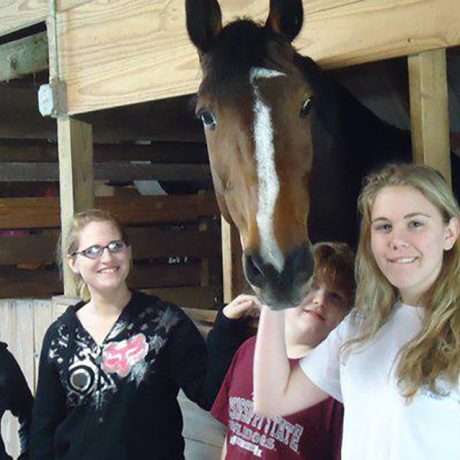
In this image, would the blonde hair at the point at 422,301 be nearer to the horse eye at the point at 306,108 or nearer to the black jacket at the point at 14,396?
the horse eye at the point at 306,108

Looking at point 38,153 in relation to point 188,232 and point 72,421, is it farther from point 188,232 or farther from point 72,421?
point 72,421

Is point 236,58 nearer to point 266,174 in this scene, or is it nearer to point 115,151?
point 266,174

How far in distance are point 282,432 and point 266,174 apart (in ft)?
2.08

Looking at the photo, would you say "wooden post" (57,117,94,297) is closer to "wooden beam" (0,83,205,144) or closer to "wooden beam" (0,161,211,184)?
"wooden beam" (0,83,205,144)

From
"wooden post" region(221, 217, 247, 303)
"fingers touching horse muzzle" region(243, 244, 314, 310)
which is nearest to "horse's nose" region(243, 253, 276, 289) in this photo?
"fingers touching horse muzzle" region(243, 244, 314, 310)

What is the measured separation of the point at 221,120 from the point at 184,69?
2.86 feet

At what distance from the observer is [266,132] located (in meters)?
1.71

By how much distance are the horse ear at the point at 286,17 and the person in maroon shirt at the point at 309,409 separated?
0.61 meters

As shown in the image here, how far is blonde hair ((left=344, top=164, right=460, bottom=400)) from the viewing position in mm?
1372

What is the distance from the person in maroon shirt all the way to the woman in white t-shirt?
0.09 m

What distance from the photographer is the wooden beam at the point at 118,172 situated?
4887 millimetres

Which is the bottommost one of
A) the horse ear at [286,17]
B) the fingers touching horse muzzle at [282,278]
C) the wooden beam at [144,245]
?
the fingers touching horse muzzle at [282,278]

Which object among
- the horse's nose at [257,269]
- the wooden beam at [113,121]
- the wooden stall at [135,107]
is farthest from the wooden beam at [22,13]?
the horse's nose at [257,269]

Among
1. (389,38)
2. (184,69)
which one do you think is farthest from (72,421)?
(389,38)
